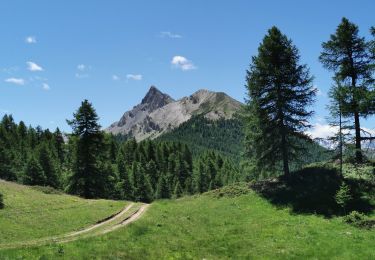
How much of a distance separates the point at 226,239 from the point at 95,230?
899cm

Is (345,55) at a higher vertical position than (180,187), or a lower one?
higher

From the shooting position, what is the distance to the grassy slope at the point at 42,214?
90.7 ft

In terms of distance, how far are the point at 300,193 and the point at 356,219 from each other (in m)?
8.57

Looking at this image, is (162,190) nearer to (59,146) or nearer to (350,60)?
(59,146)

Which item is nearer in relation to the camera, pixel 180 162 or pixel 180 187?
pixel 180 187

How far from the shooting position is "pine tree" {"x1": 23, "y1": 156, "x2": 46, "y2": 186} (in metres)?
79.6

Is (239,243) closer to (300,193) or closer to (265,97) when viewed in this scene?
(300,193)

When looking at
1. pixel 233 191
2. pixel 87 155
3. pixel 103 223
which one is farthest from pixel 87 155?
pixel 103 223

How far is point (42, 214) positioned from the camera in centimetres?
3369

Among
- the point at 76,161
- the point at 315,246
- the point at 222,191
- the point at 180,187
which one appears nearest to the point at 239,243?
the point at 315,246

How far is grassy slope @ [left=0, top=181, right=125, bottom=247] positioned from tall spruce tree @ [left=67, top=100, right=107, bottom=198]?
14.0 meters

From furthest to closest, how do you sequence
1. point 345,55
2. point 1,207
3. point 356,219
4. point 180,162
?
point 180,162 → point 345,55 → point 1,207 → point 356,219

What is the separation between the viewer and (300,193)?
3950cm

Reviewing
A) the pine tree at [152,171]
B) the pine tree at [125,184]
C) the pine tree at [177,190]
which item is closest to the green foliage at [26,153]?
the pine tree at [125,184]
